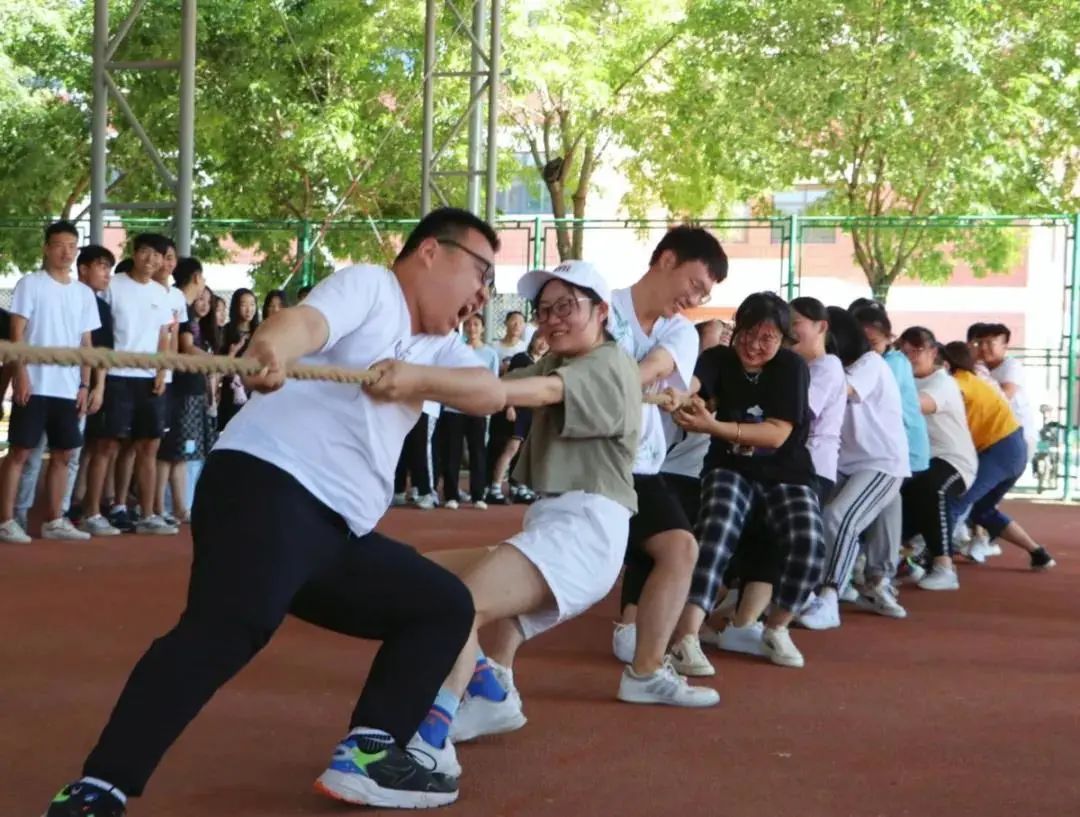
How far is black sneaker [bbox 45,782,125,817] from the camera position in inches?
135

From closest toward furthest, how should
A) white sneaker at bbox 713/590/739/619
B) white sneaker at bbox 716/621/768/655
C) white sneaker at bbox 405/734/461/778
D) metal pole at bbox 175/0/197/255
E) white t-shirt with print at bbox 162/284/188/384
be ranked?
white sneaker at bbox 405/734/461/778
white sneaker at bbox 716/621/768/655
white sneaker at bbox 713/590/739/619
white t-shirt with print at bbox 162/284/188/384
metal pole at bbox 175/0/197/255

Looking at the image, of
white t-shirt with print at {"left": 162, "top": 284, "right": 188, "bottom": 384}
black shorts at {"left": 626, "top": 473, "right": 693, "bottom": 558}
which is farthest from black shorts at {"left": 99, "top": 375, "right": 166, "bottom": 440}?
black shorts at {"left": 626, "top": 473, "right": 693, "bottom": 558}

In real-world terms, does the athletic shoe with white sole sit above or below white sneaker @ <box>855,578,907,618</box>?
above

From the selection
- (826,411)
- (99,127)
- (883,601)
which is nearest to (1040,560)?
(883,601)

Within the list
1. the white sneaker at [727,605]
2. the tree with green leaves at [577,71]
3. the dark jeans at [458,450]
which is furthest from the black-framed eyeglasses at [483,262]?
the tree with green leaves at [577,71]

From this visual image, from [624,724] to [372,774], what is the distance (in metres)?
1.48

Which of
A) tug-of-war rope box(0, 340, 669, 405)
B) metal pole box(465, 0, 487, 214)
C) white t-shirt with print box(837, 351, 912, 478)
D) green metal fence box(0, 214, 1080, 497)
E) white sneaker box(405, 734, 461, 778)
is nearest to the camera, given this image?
tug-of-war rope box(0, 340, 669, 405)

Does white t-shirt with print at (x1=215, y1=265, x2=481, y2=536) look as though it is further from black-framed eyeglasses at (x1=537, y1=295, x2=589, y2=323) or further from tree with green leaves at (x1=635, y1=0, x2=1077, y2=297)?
tree with green leaves at (x1=635, y1=0, x2=1077, y2=297)

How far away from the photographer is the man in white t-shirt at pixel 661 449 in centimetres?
566

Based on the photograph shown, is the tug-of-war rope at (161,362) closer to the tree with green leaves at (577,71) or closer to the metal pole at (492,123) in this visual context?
the metal pole at (492,123)

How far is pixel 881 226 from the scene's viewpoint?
1722cm

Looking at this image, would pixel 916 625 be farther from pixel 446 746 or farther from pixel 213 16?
pixel 213 16

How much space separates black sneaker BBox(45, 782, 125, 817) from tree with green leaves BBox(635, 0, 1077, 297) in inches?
652

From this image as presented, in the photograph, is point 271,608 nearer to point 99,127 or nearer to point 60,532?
point 60,532
